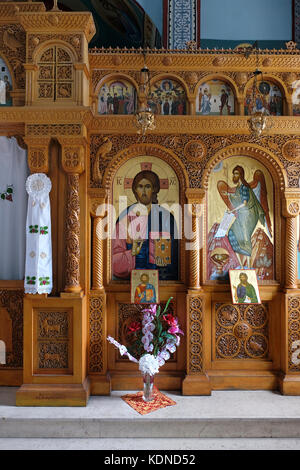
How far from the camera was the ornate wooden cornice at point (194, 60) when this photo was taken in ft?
13.9

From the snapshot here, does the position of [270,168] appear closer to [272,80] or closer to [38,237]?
[272,80]

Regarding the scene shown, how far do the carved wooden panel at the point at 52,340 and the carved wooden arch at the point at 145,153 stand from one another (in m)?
1.61

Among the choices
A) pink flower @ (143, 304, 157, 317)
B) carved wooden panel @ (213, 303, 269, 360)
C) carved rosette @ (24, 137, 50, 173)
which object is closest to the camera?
carved rosette @ (24, 137, 50, 173)

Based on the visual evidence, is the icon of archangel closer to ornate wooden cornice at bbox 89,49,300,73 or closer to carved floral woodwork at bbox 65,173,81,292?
ornate wooden cornice at bbox 89,49,300,73

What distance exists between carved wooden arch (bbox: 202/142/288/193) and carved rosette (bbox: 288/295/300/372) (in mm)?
1376

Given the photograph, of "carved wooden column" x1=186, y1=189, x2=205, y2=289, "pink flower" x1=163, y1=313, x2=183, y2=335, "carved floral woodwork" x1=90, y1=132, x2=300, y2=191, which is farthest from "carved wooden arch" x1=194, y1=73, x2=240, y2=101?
"pink flower" x1=163, y1=313, x2=183, y2=335

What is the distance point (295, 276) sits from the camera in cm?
427

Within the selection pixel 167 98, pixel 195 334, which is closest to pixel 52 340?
pixel 195 334

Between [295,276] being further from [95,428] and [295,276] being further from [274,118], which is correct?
[95,428]

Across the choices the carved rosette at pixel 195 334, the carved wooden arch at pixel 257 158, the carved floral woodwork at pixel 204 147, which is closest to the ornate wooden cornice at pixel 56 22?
the carved floral woodwork at pixel 204 147

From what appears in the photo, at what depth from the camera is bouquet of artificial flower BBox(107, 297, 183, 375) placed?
13.2ft

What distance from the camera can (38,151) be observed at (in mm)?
3879

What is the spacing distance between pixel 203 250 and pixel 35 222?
78.9 inches

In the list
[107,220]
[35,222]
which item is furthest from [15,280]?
[107,220]
